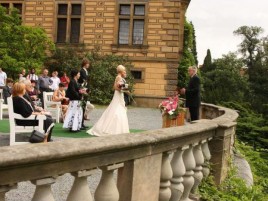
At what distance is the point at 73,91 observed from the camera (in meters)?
11.4

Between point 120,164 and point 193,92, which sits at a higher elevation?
point 193,92

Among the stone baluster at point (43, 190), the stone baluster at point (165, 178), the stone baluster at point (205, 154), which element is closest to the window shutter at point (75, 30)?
the stone baluster at point (205, 154)

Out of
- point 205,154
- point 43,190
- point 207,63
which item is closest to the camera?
point 43,190

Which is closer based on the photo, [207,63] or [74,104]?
[74,104]

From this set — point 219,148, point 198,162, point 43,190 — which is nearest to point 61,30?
point 219,148

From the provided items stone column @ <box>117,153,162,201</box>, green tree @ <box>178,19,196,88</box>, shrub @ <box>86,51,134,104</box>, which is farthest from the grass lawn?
green tree @ <box>178,19,196,88</box>

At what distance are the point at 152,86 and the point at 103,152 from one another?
957 inches

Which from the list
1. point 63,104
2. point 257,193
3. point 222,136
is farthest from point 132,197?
point 63,104

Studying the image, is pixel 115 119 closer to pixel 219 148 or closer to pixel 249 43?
pixel 219 148

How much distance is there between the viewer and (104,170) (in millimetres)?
2570

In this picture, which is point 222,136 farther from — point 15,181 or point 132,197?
point 15,181

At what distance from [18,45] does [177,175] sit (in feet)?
74.8

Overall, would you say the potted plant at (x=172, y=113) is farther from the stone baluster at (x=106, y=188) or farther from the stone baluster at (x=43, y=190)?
the stone baluster at (x=43, y=190)

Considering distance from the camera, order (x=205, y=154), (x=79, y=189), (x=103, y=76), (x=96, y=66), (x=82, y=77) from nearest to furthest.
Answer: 1. (x=79, y=189)
2. (x=205, y=154)
3. (x=82, y=77)
4. (x=103, y=76)
5. (x=96, y=66)
